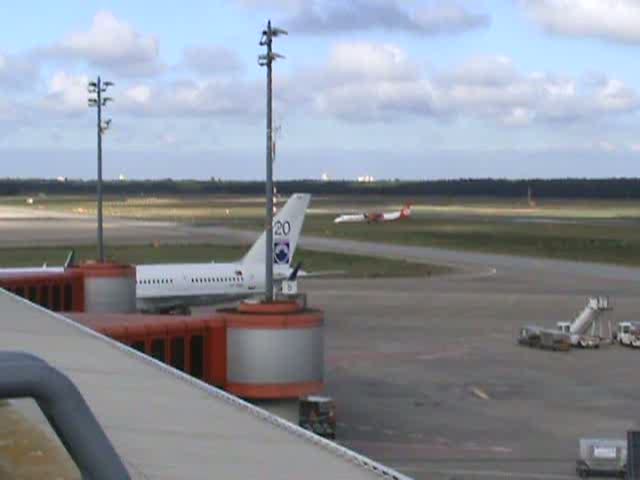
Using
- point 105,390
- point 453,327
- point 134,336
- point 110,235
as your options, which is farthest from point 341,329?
point 110,235

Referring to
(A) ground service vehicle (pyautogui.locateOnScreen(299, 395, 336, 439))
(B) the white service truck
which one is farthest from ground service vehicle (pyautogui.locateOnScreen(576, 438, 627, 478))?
(B) the white service truck

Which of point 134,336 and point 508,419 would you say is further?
point 508,419

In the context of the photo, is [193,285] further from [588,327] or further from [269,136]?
[269,136]

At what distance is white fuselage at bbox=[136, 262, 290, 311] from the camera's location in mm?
56688

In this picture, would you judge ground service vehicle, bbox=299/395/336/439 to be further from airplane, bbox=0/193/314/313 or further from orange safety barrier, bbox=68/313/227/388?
airplane, bbox=0/193/314/313

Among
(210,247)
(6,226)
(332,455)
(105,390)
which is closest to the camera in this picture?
(332,455)

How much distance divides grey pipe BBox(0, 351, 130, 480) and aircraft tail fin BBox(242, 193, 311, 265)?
53621 millimetres

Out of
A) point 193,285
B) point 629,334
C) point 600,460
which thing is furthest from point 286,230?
point 600,460

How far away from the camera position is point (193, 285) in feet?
187

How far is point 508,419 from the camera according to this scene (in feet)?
110

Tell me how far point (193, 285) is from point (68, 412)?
54476mm

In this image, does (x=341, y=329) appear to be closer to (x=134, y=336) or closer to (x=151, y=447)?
(x=134, y=336)

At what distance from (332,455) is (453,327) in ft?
145

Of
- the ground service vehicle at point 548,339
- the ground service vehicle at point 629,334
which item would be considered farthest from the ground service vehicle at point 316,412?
the ground service vehicle at point 629,334
